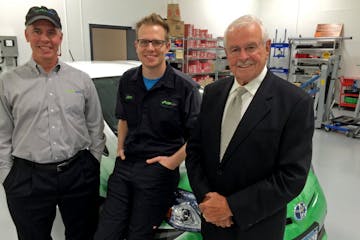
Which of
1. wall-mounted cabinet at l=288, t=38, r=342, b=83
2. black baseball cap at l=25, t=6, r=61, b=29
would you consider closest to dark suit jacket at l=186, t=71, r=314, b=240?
black baseball cap at l=25, t=6, r=61, b=29

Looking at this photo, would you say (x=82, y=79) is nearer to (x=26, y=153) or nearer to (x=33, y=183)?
(x=26, y=153)

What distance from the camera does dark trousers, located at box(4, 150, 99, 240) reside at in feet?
4.53

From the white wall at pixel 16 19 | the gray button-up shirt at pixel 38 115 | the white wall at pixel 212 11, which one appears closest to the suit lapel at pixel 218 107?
the gray button-up shirt at pixel 38 115

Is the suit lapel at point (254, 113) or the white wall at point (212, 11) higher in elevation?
the white wall at point (212, 11)

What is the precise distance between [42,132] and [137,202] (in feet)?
1.80

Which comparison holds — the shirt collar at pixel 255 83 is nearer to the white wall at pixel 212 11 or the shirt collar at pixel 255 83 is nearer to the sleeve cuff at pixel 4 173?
the sleeve cuff at pixel 4 173

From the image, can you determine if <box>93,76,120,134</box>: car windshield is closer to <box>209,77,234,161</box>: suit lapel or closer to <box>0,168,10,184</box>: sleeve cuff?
<box>0,168,10,184</box>: sleeve cuff

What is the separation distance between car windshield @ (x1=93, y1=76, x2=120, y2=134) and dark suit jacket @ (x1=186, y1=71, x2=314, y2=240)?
1018mm

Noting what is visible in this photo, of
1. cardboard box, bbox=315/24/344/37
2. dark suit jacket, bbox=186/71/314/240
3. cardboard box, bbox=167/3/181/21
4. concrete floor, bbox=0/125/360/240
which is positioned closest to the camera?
dark suit jacket, bbox=186/71/314/240

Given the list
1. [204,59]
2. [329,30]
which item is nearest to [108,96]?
[204,59]

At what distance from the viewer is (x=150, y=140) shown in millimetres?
1442

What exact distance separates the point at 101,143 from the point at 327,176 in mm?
3004

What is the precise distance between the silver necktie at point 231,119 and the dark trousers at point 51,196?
79cm

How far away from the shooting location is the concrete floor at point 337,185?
2344mm
